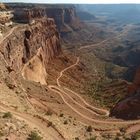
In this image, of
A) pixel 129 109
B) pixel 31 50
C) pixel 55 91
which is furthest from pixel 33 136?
pixel 31 50

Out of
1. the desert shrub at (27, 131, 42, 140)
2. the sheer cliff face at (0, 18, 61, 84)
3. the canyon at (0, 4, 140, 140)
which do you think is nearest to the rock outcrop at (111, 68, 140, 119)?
the canyon at (0, 4, 140, 140)

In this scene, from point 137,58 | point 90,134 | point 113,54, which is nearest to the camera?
point 90,134

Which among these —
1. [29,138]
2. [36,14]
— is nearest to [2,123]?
[29,138]

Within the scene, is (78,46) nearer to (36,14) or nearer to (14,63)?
(36,14)

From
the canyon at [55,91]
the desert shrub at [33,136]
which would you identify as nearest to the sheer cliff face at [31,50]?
the canyon at [55,91]

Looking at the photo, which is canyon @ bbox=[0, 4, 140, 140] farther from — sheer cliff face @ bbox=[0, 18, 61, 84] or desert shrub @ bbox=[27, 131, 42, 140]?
desert shrub @ bbox=[27, 131, 42, 140]

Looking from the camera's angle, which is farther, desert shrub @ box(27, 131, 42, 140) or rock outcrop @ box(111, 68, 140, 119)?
rock outcrop @ box(111, 68, 140, 119)

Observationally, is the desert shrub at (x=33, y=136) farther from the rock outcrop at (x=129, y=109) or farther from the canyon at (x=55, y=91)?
the rock outcrop at (x=129, y=109)

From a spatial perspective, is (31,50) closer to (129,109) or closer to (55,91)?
Answer: (55,91)
